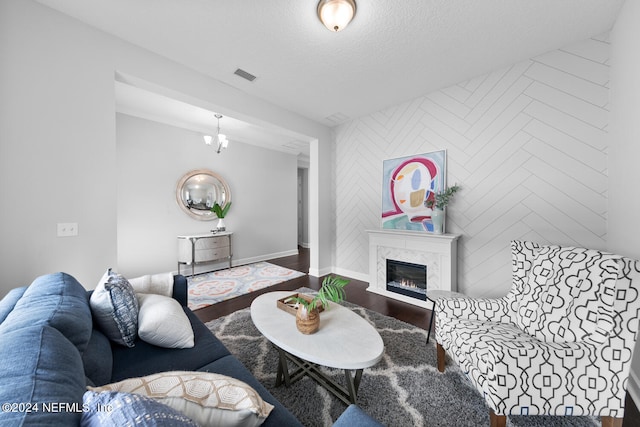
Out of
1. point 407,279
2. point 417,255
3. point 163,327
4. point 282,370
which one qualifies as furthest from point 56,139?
point 407,279

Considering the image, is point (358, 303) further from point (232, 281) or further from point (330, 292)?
point (232, 281)

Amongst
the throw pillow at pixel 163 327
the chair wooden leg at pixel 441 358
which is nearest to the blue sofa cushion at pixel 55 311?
the throw pillow at pixel 163 327

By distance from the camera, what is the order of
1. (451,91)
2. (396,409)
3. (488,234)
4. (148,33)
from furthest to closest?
(451,91) → (488,234) → (148,33) → (396,409)

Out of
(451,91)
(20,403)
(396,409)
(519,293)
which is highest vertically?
(451,91)

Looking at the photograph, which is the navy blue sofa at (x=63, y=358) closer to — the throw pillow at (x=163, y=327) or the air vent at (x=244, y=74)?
the throw pillow at (x=163, y=327)

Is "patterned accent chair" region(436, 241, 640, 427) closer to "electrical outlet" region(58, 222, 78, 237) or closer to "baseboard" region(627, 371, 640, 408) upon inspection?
"baseboard" region(627, 371, 640, 408)

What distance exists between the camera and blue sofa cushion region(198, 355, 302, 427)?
0.85 m

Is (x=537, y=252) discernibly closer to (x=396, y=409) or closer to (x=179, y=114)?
(x=396, y=409)

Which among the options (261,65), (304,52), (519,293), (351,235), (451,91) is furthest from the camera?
(351,235)

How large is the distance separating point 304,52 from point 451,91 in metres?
1.88

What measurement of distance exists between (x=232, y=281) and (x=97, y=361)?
288cm

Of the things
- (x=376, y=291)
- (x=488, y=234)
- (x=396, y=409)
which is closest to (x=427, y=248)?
(x=488, y=234)

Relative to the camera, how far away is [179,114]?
11.9ft

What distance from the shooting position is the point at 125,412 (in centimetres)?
49
